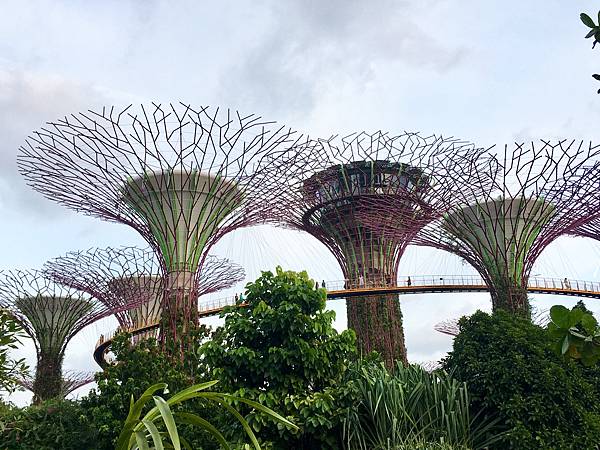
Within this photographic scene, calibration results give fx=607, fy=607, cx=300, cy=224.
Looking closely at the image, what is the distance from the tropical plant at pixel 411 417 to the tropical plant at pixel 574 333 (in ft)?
20.3

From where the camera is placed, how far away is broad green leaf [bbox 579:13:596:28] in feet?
10.6

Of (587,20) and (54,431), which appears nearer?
(587,20)

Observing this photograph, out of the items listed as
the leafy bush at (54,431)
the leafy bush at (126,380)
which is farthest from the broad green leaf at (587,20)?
the leafy bush at (54,431)

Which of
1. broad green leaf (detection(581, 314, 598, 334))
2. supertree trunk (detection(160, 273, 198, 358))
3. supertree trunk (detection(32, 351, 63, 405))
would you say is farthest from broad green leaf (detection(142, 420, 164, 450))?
supertree trunk (detection(32, 351, 63, 405))

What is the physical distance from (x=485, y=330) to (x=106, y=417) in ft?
27.2

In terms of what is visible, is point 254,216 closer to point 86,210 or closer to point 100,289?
point 86,210

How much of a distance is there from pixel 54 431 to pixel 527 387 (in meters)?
10.9

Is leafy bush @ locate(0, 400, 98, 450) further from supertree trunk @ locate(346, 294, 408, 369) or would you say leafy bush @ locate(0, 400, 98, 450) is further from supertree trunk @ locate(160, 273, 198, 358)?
supertree trunk @ locate(346, 294, 408, 369)

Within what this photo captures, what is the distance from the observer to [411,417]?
984 centimetres

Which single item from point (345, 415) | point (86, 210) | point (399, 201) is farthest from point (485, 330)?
point (399, 201)

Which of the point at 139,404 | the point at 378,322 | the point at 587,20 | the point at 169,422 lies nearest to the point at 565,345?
the point at 587,20

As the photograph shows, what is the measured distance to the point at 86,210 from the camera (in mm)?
20359

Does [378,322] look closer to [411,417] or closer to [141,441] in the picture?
[411,417]

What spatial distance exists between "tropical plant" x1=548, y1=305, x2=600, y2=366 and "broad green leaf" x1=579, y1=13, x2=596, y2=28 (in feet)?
4.97
